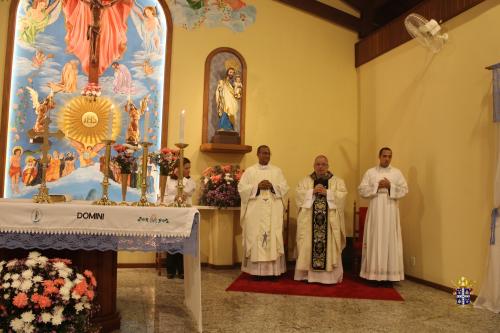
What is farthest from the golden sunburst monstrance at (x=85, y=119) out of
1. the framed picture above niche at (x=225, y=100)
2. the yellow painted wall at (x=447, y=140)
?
the yellow painted wall at (x=447, y=140)

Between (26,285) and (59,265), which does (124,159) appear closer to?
(59,265)

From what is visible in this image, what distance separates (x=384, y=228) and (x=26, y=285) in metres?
4.74

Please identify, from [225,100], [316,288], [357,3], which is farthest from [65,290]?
[357,3]

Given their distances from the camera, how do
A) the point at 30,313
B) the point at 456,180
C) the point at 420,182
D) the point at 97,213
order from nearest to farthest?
1. the point at 30,313
2. the point at 97,213
3. the point at 456,180
4. the point at 420,182

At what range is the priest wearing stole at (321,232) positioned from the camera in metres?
6.42

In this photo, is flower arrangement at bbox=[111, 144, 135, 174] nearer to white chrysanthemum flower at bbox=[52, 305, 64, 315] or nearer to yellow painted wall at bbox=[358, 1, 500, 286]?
white chrysanthemum flower at bbox=[52, 305, 64, 315]

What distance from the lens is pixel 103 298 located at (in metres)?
3.93

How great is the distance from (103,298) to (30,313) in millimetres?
1189

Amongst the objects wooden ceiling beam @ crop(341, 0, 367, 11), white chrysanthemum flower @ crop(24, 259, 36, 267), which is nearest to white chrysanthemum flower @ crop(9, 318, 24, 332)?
white chrysanthemum flower @ crop(24, 259, 36, 267)

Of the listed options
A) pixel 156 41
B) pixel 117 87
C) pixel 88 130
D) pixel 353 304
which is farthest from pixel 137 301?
pixel 156 41

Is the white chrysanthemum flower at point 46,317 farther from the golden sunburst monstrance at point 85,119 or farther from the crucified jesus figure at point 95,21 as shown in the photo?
the crucified jesus figure at point 95,21

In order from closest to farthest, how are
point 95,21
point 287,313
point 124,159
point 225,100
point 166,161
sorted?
1. point 124,159
2. point 166,161
3. point 287,313
4. point 95,21
5. point 225,100

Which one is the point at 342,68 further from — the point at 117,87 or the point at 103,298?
the point at 103,298

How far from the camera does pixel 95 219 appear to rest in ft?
11.6
